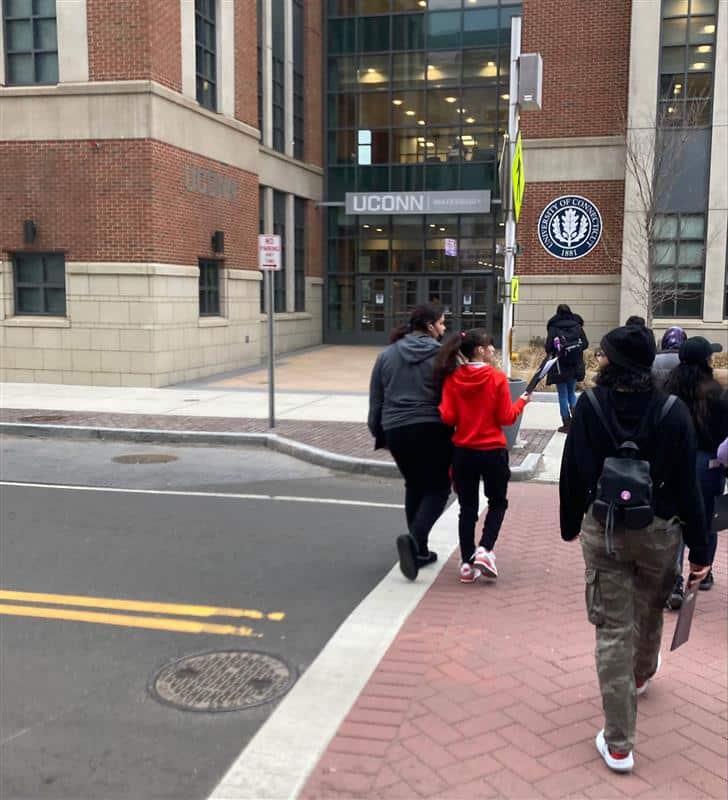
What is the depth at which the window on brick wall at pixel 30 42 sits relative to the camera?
55.7ft

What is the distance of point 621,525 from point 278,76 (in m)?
24.3

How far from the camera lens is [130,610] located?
17.3 feet

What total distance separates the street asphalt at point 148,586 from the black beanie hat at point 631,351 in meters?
2.28

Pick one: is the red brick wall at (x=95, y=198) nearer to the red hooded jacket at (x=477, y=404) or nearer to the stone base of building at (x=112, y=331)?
the stone base of building at (x=112, y=331)

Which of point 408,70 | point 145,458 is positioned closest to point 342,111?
point 408,70

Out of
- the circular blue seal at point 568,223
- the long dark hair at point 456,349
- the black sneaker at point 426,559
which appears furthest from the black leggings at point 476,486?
the circular blue seal at point 568,223

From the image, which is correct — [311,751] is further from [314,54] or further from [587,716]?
[314,54]

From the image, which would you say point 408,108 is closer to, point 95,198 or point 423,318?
point 95,198

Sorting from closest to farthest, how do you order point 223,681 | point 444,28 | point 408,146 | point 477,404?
1. point 223,681
2. point 477,404
3. point 444,28
4. point 408,146

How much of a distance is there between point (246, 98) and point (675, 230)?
37.4 feet

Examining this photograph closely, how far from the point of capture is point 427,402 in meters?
5.66

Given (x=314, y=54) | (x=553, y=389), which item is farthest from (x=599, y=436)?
(x=314, y=54)

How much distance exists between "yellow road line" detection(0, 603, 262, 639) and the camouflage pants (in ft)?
7.16

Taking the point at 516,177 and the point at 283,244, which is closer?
the point at 516,177
